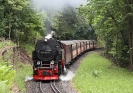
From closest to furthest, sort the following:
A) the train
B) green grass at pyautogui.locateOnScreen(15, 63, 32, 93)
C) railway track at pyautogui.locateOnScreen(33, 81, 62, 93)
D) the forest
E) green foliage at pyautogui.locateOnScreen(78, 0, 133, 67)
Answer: railway track at pyautogui.locateOnScreen(33, 81, 62, 93) < green grass at pyautogui.locateOnScreen(15, 63, 32, 93) < the train < green foliage at pyautogui.locateOnScreen(78, 0, 133, 67) < the forest

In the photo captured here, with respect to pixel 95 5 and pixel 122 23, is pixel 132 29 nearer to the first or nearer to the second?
pixel 122 23

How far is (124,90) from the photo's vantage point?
13969 mm

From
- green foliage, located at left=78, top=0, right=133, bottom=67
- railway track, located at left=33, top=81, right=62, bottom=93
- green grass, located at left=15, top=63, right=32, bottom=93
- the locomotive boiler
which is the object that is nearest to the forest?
green foliage, located at left=78, top=0, right=133, bottom=67

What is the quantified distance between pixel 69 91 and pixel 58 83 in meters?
2.43

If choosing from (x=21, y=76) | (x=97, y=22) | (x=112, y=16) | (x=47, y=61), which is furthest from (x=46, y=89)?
(x=112, y=16)

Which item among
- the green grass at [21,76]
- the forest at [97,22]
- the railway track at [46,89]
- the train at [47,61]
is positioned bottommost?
the railway track at [46,89]

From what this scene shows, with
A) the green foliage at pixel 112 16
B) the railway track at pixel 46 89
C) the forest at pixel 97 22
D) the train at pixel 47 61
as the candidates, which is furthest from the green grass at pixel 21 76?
the green foliage at pixel 112 16

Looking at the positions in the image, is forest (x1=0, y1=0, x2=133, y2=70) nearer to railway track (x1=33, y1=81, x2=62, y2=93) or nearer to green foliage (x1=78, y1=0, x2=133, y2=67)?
green foliage (x1=78, y1=0, x2=133, y2=67)

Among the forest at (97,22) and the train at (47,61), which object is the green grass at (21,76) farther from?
the forest at (97,22)

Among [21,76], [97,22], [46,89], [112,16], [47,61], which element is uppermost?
[112,16]

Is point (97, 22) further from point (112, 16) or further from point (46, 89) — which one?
point (46, 89)

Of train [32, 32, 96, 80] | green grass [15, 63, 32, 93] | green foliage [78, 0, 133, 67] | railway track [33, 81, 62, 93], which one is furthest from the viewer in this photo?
green foliage [78, 0, 133, 67]

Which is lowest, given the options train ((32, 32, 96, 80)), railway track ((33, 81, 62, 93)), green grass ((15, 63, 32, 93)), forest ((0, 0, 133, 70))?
railway track ((33, 81, 62, 93))

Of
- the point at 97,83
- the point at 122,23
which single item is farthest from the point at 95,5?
the point at 97,83
